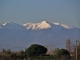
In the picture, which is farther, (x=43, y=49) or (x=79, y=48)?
(x=43, y=49)

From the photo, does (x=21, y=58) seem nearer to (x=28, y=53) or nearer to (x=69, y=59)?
(x=28, y=53)

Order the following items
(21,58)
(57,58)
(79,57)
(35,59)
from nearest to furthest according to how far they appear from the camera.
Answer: (79,57) → (57,58) → (35,59) → (21,58)

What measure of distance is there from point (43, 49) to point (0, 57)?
36.1 feet

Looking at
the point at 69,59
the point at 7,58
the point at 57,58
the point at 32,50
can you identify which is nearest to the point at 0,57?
the point at 7,58

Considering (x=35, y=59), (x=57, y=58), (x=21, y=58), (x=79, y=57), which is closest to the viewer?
(x=79, y=57)

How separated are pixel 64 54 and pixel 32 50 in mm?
10816

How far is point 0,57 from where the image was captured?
64125 millimetres

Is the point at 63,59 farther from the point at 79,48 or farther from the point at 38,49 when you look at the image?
the point at 38,49

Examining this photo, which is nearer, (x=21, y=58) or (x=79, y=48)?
(x=79, y=48)

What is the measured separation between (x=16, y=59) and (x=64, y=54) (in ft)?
35.1

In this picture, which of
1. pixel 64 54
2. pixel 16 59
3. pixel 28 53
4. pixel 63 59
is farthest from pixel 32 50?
pixel 63 59

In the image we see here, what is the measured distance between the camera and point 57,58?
5741 centimetres

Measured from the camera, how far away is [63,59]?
53.2m

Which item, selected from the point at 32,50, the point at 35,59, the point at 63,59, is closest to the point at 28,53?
the point at 32,50
